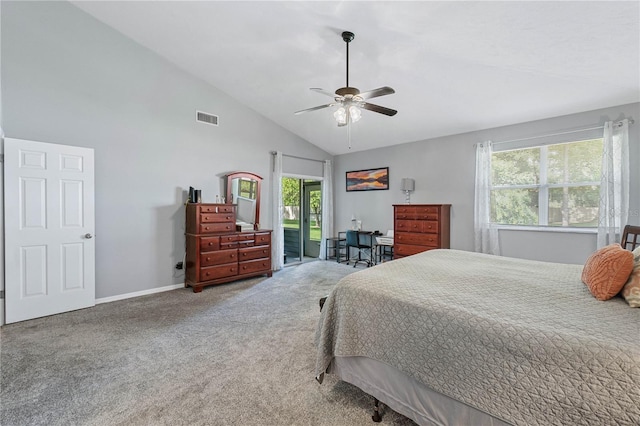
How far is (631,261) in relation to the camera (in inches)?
59.5

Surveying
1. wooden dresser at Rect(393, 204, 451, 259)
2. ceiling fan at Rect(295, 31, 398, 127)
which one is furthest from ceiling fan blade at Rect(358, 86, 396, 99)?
wooden dresser at Rect(393, 204, 451, 259)

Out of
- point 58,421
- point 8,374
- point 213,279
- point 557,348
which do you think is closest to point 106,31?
point 213,279

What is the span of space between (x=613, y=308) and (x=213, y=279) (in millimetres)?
4332

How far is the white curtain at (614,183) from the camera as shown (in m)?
3.60

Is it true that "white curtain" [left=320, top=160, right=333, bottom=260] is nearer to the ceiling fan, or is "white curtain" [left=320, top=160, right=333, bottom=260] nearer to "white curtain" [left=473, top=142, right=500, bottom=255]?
"white curtain" [left=473, top=142, right=500, bottom=255]

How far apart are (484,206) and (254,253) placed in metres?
3.95

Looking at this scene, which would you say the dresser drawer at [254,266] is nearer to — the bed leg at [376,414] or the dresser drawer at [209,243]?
the dresser drawer at [209,243]

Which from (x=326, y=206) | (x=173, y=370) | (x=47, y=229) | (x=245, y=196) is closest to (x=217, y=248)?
(x=245, y=196)

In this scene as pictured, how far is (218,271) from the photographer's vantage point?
14.6 ft

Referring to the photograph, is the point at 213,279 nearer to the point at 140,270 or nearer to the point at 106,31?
the point at 140,270

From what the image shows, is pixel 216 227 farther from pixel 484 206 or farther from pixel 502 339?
pixel 484 206

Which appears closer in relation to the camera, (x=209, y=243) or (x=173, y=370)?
(x=173, y=370)

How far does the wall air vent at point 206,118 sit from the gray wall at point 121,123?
0.26 ft

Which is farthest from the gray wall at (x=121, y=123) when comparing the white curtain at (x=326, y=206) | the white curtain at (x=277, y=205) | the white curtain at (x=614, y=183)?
the white curtain at (x=614, y=183)
